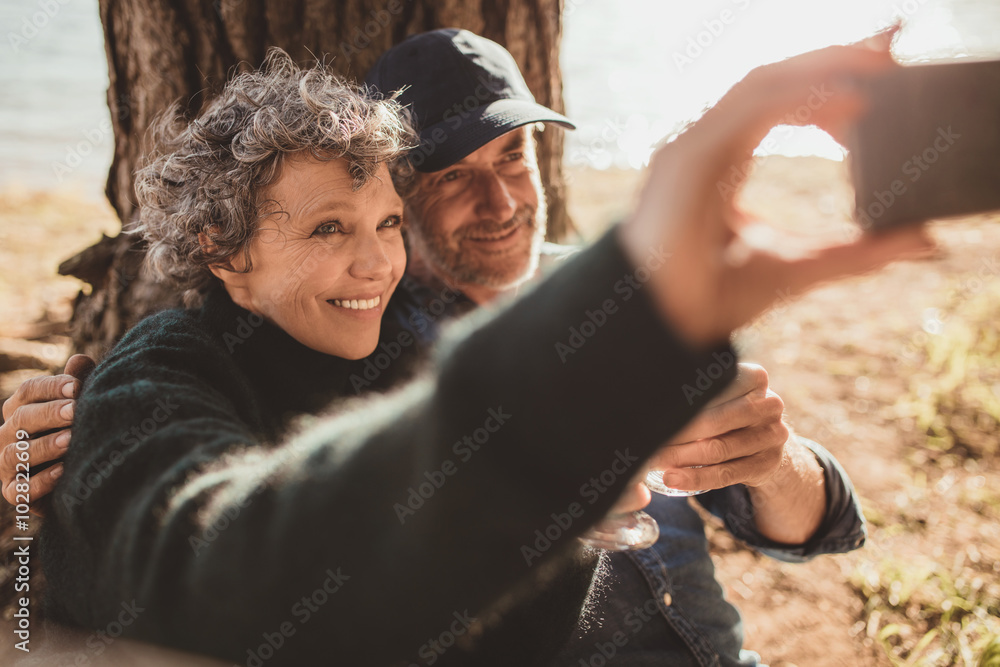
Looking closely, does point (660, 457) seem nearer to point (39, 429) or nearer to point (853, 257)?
point (853, 257)

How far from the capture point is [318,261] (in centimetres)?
160

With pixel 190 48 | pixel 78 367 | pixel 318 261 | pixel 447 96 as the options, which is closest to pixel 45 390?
pixel 78 367

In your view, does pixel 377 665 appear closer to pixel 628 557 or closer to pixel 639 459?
pixel 639 459

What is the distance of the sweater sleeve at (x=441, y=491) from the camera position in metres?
0.58

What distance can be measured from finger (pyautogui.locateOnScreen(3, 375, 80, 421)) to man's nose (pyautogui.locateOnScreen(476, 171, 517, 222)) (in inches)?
57.2

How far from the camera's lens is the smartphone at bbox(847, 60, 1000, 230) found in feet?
1.78

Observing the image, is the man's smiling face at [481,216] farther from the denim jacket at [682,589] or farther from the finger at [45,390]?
the finger at [45,390]

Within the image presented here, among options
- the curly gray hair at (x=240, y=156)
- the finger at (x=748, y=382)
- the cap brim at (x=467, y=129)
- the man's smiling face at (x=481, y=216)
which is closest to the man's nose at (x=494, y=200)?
the man's smiling face at (x=481, y=216)

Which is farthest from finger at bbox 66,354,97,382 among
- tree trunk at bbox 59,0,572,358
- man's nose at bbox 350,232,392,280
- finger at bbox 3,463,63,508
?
man's nose at bbox 350,232,392,280

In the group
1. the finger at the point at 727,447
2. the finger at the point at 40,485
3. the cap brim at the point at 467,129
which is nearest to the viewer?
the finger at the point at 727,447

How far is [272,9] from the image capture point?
7.38ft

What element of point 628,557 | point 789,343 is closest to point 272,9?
point 628,557

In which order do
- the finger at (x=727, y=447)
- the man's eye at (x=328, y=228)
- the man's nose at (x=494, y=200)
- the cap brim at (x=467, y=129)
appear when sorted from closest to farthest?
the finger at (x=727, y=447), the man's eye at (x=328, y=228), the cap brim at (x=467, y=129), the man's nose at (x=494, y=200)

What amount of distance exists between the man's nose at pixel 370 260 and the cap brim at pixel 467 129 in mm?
637
